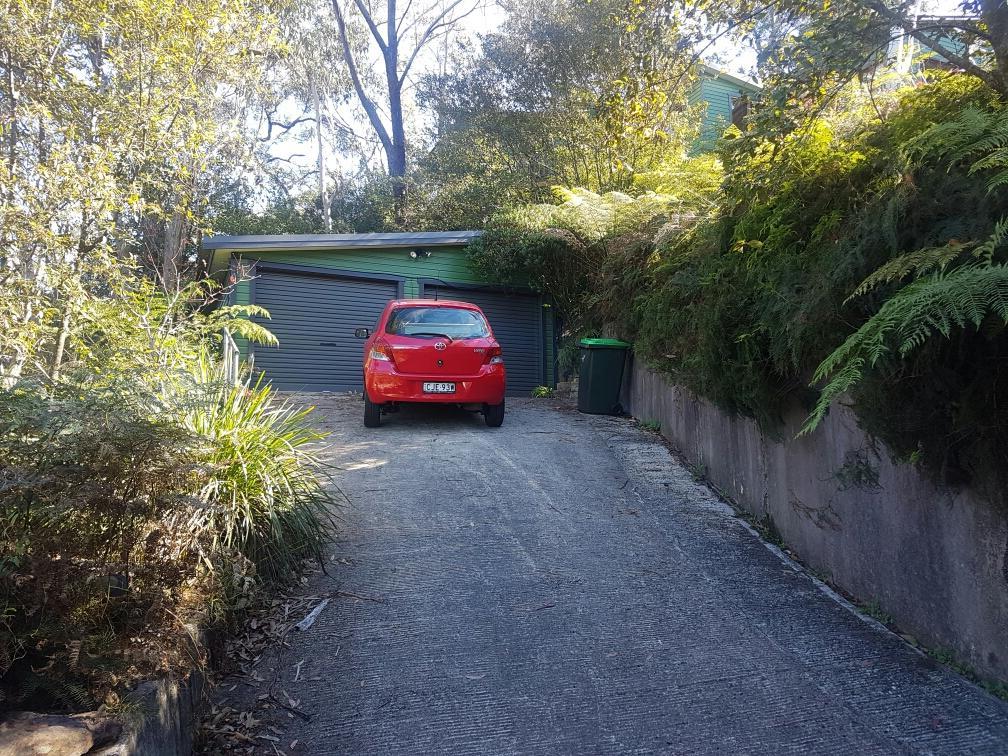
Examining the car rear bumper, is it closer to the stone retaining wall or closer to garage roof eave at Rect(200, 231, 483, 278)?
the stone retaining wall

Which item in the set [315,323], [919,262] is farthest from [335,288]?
[919,262]

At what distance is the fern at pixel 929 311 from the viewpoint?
8.80 feet

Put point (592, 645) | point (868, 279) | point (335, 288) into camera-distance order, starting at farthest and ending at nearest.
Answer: point (335, 288) → point (592, 645) → point (868, 279)

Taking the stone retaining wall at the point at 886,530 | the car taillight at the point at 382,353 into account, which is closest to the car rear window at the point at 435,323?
the car taillight at the point at 382,353

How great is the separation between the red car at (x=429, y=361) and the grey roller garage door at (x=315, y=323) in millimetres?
5122

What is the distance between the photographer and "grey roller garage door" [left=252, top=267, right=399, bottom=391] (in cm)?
1372

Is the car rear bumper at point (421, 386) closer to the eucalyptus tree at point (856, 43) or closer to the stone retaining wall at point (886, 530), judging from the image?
the stone retaining wall at point (886, 530)

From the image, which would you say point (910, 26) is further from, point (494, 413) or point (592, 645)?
point (494, 413)

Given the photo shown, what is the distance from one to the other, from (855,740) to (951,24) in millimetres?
4087

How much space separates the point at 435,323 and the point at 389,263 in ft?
19.1

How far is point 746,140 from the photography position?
5250mm

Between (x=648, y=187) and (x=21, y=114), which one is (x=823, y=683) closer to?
(x=21, y=114)

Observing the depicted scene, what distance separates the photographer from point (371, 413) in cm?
905

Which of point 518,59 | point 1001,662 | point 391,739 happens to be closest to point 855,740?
point 1001,662
